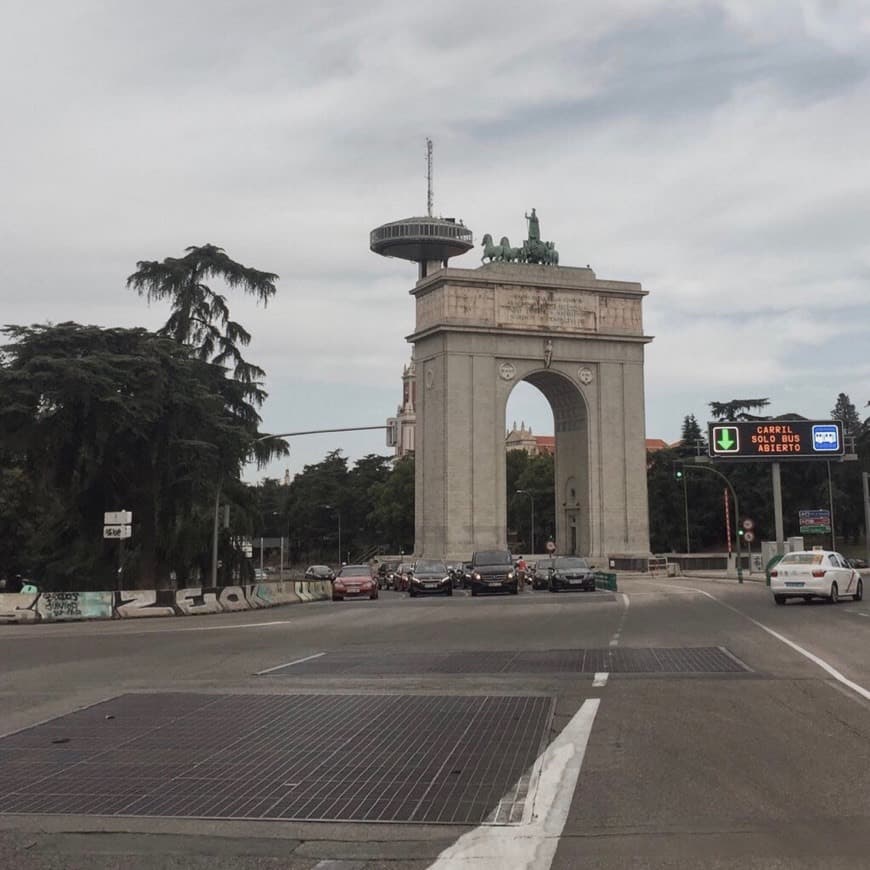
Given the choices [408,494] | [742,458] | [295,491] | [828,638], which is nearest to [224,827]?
[828,638]

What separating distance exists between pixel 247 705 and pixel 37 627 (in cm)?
1809

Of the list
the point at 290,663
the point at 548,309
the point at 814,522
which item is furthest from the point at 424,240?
the point at 290,663

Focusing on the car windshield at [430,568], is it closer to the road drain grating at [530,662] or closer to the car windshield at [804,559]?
the car windshield at [804,559]

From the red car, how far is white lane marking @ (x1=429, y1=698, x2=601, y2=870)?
3490cm

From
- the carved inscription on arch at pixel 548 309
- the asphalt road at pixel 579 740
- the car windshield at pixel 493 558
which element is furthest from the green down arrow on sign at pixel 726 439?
the asphalt road at pixel 579 740

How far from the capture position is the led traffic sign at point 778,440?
171ft

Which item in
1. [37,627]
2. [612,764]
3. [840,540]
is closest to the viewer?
[612,764]

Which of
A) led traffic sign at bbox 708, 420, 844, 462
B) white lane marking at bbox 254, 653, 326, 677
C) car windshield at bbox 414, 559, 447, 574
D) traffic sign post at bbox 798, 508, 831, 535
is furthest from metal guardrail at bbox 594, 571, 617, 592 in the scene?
white lane marking at bbox 254, 653, 326, 677

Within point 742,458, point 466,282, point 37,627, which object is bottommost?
point 37,627

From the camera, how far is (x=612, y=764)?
7555mm

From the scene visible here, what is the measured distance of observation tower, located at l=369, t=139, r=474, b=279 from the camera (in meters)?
148

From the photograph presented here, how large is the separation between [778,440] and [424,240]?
101m

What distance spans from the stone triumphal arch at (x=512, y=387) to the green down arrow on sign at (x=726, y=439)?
78.8 feet

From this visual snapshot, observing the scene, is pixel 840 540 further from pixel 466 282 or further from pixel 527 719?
pixel 527 719
